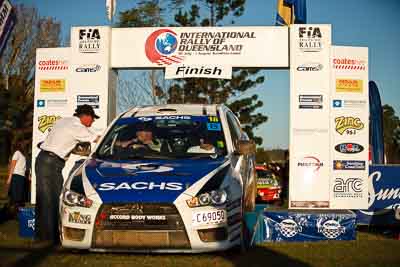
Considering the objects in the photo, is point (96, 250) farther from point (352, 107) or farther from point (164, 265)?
point (352, 107)

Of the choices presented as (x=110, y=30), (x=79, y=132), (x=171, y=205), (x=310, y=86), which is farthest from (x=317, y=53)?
(x=171, y=205)

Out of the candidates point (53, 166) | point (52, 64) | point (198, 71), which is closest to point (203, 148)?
point (53, 166)

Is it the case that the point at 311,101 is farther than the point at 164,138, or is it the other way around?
the point at 311,101

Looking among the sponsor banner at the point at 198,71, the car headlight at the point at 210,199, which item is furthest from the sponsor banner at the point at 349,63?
the car headlight at the point at 210,199

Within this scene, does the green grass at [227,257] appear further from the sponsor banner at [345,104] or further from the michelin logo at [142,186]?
the sponsor banner at [345,104]

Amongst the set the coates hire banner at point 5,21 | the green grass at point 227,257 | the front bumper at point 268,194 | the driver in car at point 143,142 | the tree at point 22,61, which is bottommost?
the front bumper at point 268,194

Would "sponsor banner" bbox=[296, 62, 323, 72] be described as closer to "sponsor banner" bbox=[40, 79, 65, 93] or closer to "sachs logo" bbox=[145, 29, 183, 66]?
"sachs logo" bbox=[145, 29, 183, 66]

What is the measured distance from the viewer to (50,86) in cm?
1200

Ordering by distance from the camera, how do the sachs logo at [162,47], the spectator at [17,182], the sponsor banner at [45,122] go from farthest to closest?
the spectator at [17,182] → the sponsor banner at [45,122] → the sachs logo at [162,47]

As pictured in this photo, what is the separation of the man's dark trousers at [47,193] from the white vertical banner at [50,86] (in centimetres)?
370

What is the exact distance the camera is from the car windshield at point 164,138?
24.4 feet

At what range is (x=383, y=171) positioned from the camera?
1388cm

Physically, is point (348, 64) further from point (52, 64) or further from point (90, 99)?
point (52, 64)

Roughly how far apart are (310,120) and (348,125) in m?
0.77
